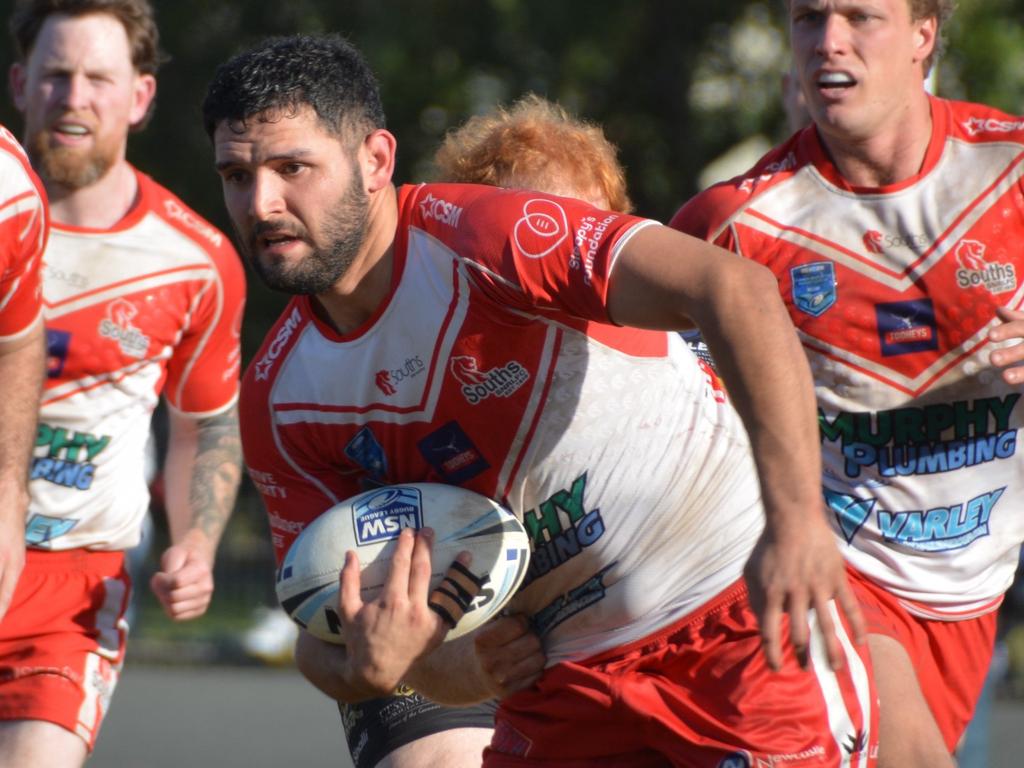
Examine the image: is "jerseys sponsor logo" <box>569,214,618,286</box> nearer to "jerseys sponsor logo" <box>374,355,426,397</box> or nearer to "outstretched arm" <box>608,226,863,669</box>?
"outstretched arm" <box>608,226,863,669</box>

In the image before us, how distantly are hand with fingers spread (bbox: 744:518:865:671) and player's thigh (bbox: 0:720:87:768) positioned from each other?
278cm

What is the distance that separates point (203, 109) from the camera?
12.8ft

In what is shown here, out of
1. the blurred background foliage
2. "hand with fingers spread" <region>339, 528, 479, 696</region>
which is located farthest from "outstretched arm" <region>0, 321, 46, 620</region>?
the blurred background foliage

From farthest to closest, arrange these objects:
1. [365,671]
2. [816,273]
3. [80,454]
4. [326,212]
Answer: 1. [80,454]
2. [816,273]
3. [326,212]
4. [365,671]

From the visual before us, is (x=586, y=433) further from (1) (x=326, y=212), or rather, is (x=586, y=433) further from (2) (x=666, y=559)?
(1) (x=326, y=212)

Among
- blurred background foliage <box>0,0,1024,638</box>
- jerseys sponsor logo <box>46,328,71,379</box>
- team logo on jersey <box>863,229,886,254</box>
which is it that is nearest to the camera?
team logo on jersey <box>863,229,886,254</box>

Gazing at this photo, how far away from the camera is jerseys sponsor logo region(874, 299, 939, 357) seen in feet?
14.9

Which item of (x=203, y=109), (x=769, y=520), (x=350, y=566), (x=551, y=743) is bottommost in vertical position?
(x=551, y=743)

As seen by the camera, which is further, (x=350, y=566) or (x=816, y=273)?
(x=816, y=273)

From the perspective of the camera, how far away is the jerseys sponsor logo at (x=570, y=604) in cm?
381

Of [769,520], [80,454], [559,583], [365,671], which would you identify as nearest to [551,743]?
[559,583]

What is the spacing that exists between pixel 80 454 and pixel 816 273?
2490mm

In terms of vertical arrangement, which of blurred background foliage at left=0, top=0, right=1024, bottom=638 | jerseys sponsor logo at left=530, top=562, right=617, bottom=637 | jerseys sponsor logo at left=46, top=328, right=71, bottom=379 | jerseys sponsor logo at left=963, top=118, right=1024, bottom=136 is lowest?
jerseys sponsor logo at left=530, top=562, right=617, bottom=637

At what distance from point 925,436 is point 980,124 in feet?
2.99
